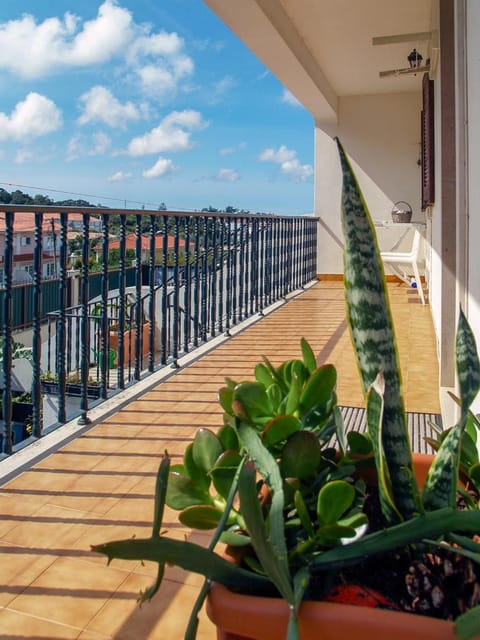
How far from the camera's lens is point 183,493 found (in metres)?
0.72

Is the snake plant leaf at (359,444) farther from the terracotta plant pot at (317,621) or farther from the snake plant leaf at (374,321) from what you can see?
the terracotta plant pot at (317,621)

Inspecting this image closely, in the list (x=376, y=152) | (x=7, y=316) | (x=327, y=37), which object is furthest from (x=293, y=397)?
(x=376, y=152)

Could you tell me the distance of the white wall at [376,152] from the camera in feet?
23.8

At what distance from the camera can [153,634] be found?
1.10 m

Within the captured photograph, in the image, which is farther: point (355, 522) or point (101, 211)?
point (101, 211)

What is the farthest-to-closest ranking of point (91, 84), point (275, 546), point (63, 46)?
point (91, 84) → point (63, 46) → point (275, 546)

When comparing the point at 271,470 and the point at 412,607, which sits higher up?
the point at 271,470

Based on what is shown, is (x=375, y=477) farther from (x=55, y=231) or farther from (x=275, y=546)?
(x=55, y=231)

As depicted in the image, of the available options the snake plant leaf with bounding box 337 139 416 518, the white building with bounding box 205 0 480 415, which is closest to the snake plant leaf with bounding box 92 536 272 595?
the snake plant leaf with bounding box 337 139 416 518

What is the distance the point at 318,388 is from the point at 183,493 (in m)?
0.22

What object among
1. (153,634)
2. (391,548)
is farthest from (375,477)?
(153,634)

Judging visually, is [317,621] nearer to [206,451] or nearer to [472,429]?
[206,451]

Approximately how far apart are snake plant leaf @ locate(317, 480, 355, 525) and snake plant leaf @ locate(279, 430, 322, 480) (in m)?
0.07

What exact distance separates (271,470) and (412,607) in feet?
0.68
